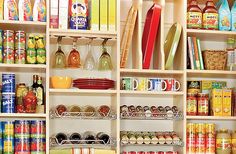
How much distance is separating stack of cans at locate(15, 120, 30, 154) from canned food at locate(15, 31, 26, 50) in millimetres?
470

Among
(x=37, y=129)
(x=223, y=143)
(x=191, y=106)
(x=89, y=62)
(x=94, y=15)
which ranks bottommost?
(x=223, y=143)

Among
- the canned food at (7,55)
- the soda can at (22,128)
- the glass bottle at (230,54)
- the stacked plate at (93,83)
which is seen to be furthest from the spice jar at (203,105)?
the canned food at (7,55)

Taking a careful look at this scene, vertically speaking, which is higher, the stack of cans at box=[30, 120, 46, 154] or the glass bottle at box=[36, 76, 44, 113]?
the glass bottle at box=[36, 76, 44, 113]

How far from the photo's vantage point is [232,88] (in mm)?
3234

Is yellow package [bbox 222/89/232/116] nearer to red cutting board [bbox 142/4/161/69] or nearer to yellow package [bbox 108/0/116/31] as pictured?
red cutting board [bbox 142/4/161/69]

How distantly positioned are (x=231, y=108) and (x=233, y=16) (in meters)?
0.63

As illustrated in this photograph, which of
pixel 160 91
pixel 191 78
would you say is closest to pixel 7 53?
pixel 160 91

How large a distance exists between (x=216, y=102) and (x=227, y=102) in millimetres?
79

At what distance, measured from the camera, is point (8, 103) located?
111 inches

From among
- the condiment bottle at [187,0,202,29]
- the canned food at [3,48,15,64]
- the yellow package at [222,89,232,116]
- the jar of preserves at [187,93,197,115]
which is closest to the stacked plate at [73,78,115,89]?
the canned food at [3,48,15,64]

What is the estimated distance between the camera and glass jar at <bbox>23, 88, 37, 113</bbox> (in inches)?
111

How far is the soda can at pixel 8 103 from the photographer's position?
282cm

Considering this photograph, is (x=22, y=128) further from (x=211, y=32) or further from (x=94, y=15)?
(x=211, y=32)

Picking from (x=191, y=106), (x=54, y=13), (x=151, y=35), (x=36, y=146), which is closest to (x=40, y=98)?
(x=36, y=146)
